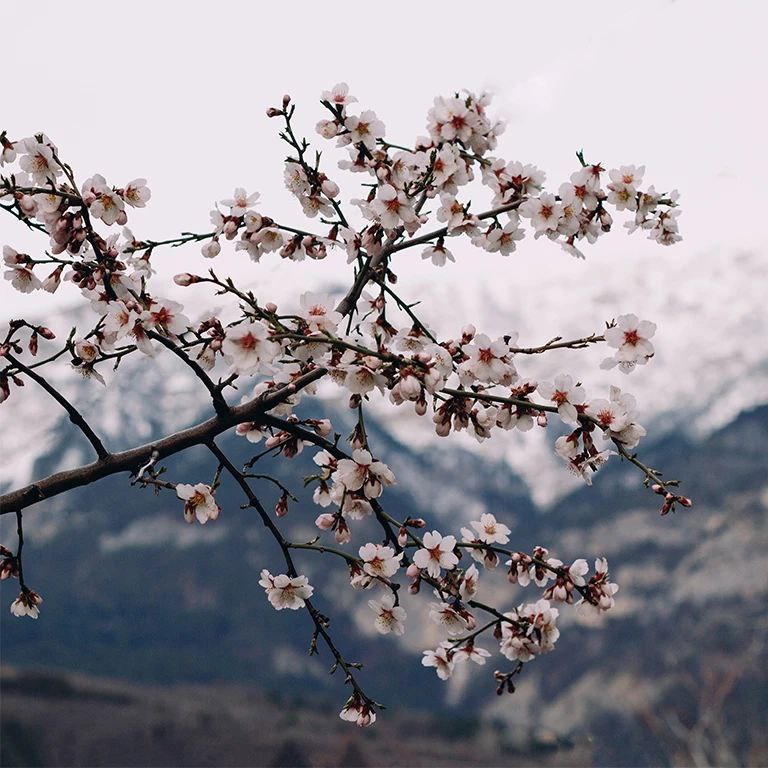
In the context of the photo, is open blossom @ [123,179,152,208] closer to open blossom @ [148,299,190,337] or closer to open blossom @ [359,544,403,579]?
open blossom @ [148,299,190,337]

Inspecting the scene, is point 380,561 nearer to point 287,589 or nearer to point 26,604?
point 287,589

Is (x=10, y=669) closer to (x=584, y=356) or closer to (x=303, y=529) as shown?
(x=303, y=529)

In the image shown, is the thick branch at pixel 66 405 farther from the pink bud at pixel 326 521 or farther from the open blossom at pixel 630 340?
the open blossom at pixel 630 340

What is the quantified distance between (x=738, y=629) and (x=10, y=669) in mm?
29673

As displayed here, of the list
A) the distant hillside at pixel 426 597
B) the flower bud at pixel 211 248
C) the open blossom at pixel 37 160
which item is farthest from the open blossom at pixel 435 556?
the distant hillside at pixel 426 597

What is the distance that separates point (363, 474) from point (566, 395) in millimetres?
514

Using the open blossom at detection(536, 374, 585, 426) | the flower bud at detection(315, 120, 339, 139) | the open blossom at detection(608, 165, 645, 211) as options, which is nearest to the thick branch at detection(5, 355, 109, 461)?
the flower bud at detection(315, 120, 339, 139)

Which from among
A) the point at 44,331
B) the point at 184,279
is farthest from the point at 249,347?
the point at 44,331

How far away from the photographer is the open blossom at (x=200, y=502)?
215 cm

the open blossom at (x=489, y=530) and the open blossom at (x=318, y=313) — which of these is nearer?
the open blossom at (x=318, y=313)

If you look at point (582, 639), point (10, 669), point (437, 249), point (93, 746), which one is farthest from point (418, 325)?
point (582, 639)

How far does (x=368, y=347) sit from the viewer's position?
1930 millimetres

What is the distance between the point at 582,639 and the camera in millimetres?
41719

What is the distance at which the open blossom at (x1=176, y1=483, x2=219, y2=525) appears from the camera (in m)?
2.15
